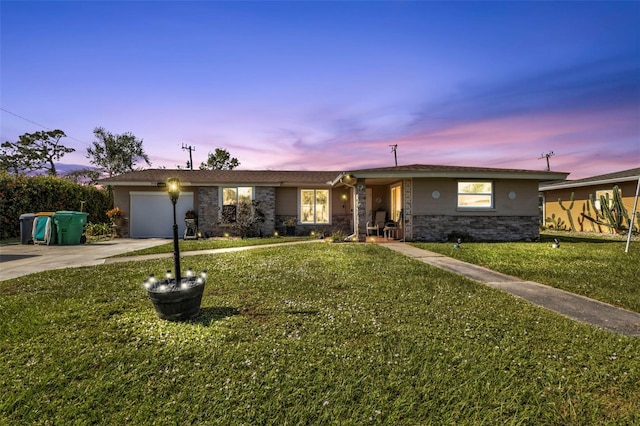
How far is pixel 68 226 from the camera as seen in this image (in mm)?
11852

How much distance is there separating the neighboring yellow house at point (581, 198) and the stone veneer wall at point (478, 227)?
7.01 meters

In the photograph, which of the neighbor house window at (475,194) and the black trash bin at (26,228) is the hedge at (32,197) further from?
the neighbor house window at (475,194)

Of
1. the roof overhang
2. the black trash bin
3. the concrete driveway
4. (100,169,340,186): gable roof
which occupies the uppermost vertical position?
(100,169,340,186): gable roof

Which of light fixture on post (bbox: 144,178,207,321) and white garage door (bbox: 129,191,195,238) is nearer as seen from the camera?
light fixture on post (bbox: 144,178,207,321)

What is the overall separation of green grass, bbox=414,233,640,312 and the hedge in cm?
1901

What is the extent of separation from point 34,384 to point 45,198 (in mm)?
17496

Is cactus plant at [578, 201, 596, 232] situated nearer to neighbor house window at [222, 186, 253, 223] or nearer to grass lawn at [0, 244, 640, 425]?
grass lawn at [0, 244, 640, 425]

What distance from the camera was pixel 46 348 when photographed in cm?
301

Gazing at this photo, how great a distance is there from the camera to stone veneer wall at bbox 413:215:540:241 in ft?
41.2

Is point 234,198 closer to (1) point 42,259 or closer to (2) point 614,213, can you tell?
(1) point 42,259

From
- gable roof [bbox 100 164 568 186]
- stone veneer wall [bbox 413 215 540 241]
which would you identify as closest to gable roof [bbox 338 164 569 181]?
gable roof [bbox 100 164 568 186]

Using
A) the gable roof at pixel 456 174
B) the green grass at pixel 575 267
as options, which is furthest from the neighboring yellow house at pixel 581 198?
the green grass at pixel 575 267

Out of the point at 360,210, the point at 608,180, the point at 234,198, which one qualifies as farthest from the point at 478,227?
the point at 234,198

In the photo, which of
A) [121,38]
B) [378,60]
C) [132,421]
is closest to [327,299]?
[132,421]
